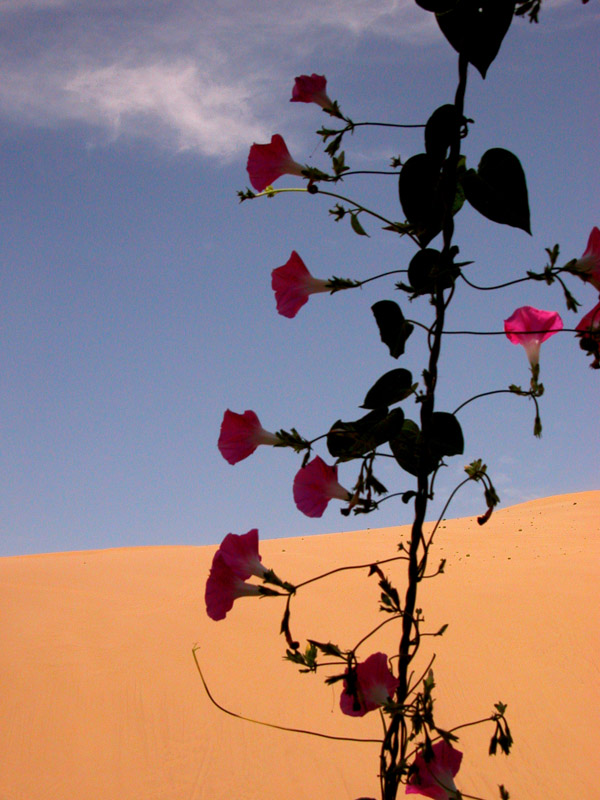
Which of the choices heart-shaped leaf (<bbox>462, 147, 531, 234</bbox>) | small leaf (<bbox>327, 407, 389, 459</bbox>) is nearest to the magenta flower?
heart-shaped leaf (<bbox>462, 147, 531, 234</bbox>)

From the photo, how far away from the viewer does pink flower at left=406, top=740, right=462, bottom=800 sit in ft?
2.62

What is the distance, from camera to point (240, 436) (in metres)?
0.86

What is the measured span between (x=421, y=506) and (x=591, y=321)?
322 mm

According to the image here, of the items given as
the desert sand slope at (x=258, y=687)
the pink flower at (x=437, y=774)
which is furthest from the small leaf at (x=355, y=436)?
the desert sand slope at (x=258, y=687)

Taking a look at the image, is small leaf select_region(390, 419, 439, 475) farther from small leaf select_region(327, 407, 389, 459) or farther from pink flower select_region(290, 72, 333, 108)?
pink flower select_region(290, 72, 333, 108)

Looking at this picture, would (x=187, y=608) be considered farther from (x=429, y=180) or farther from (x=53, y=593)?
(x=429, y=180)

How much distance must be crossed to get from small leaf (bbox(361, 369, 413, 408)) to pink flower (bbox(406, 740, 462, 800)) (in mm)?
414

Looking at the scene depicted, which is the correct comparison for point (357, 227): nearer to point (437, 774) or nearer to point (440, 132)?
Answer: point (440, 132)

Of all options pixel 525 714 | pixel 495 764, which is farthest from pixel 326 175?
pixel 525 714

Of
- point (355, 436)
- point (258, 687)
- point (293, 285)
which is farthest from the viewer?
point (258, 687)

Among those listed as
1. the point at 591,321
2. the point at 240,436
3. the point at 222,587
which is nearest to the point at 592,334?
the point at 591,321

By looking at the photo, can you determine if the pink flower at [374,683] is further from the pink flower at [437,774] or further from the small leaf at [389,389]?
the small leaf at [389,389]

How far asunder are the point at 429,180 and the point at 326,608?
5156 millimetres

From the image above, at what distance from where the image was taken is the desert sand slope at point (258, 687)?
3402 mm
